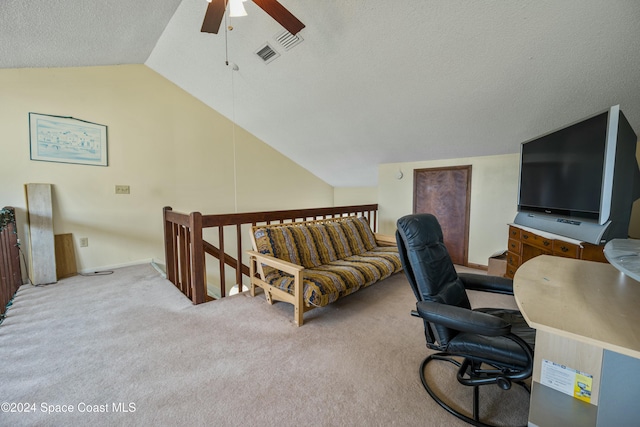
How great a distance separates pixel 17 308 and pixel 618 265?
4.20 m

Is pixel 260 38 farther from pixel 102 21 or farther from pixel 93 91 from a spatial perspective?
pixel 93 91

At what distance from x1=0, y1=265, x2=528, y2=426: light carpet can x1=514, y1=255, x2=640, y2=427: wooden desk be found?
1.67ft

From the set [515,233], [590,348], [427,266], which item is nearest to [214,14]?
[427,266]

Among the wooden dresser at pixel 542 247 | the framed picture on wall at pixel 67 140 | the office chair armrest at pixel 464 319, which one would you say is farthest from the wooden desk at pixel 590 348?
the framed picture on wall at pixel 67 140

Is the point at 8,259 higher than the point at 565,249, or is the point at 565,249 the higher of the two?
the point at 565,249

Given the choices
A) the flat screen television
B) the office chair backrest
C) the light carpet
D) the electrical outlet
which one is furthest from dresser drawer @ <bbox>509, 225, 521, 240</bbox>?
the electrical outlet

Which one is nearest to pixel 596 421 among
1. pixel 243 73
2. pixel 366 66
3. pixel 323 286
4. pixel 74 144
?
pixel 323 286

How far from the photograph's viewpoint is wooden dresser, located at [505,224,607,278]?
73.2 inches

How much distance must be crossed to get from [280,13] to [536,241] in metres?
2.87

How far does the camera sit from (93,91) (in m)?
3.30

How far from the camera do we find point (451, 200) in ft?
13.1

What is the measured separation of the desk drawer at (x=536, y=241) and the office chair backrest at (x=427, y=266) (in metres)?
1.29

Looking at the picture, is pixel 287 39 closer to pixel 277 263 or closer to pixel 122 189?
pixel 277 263

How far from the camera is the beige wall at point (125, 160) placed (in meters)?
2.92
